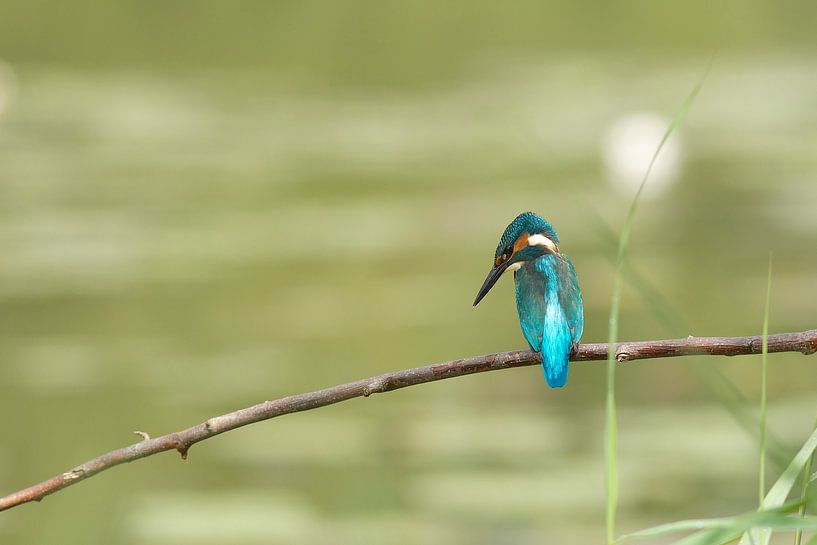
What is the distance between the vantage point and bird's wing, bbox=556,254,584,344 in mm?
1856

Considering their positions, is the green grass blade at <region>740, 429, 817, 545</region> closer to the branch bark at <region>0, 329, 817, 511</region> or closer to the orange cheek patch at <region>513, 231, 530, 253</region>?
the branch bark at <region>0, 329, 817, 511</region>

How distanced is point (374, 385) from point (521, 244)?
0.85 m

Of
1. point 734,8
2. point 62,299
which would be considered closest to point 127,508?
point 62,299

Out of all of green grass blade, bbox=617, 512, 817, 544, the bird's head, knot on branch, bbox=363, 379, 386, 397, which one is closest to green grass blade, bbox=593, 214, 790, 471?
green grass blade, bbox=617, 512, 817, 544

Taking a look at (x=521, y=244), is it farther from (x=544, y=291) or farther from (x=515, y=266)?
(x=544, y=291)

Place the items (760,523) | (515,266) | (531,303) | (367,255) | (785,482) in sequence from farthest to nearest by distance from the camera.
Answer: (367,255)
(515,266)
(531,303)
(785,482)
(760,523)

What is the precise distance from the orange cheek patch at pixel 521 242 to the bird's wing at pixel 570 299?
0.10m

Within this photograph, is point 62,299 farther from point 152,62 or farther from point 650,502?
point 152,62

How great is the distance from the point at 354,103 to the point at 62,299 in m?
4.78

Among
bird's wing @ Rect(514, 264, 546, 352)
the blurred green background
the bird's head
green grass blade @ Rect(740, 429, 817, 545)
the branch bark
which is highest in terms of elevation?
the blurred green background

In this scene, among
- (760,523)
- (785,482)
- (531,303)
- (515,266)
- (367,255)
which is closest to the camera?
(760,523)

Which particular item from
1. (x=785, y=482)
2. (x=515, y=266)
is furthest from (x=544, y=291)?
(x=785, y=482)

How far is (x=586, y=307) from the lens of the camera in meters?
4.93

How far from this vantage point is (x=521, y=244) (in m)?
2.11
